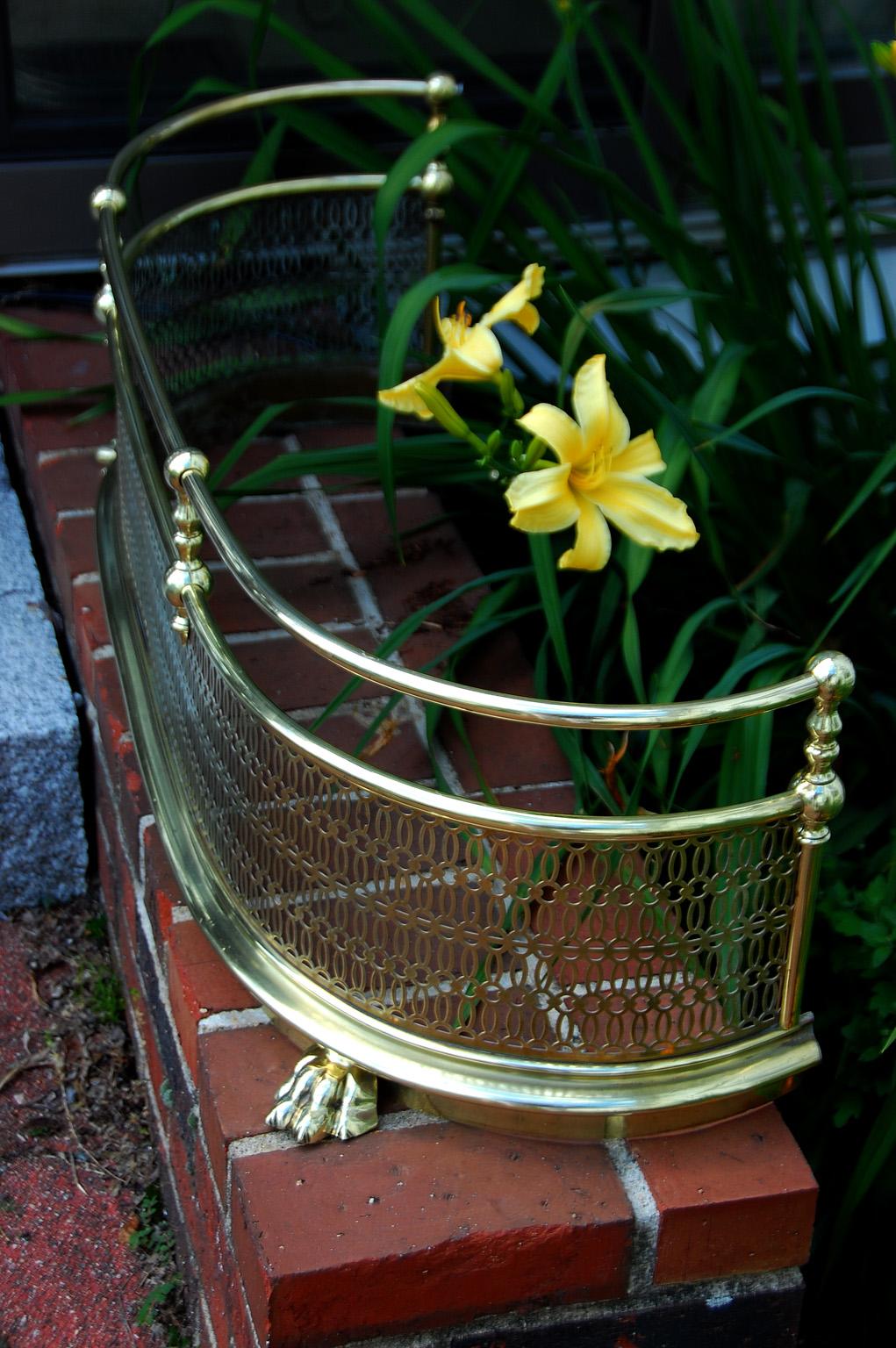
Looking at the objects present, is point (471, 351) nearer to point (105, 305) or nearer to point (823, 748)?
point (823, 748)

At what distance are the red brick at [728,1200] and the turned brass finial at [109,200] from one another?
996 mm

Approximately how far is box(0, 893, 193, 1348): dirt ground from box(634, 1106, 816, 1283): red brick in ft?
1.68

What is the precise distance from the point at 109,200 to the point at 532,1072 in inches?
36.4

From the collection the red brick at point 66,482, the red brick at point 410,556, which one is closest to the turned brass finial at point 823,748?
the red brick at point 410,556

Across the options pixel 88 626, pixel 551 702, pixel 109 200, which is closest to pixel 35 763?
pixel 88 626

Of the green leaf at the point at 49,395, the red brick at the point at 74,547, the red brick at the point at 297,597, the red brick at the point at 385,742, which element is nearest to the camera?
the red brick at the point at 385,742

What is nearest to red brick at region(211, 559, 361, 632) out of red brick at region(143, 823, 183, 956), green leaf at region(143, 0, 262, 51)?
red brick at region(143, 823, 183, 956)

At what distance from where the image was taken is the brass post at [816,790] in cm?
90

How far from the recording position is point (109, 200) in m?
1.37

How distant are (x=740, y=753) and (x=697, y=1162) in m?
0.36

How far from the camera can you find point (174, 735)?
1262 mm

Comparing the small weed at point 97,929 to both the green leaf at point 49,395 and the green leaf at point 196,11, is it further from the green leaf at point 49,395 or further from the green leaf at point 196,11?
the green leaf at point 196,11

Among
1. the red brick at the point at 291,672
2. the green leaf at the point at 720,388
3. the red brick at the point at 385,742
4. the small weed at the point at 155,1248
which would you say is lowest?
the small weed at the point at 155,1248

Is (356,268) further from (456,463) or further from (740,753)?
(740,753)
